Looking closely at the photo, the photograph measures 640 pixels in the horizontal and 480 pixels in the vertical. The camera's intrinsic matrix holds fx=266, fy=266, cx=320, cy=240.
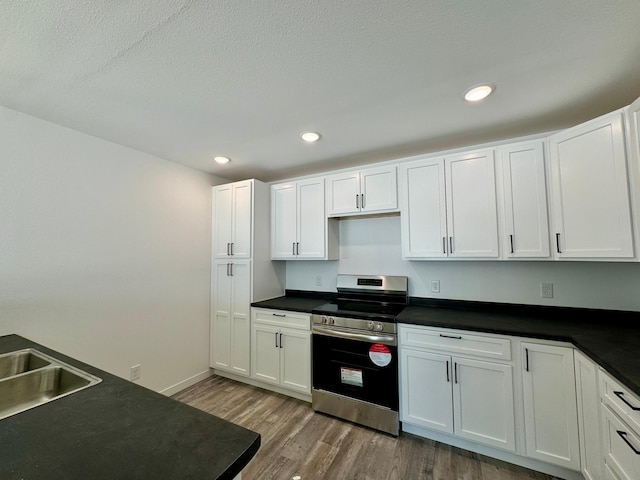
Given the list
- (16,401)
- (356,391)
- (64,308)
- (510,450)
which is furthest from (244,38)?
(510,450)

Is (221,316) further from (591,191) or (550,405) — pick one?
(591,191)

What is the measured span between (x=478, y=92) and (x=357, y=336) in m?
1.97

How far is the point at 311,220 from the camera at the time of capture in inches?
116

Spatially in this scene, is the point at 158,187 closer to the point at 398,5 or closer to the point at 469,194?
the point at 398,5

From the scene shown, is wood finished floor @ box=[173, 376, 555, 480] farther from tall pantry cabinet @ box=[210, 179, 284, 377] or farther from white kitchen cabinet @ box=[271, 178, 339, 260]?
white kitchen cabinet @ box=[271, 178, 339, 260]

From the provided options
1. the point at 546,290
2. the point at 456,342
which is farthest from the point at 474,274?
the point at 456,342

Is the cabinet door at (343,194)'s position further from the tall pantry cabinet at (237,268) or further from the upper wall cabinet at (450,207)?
the tall pantry cabinet at (237,268)

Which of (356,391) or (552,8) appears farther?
(356,391)

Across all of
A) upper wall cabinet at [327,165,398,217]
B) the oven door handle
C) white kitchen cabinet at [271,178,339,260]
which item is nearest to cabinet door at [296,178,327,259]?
white kitchen cabinet at [271,178,339,260]

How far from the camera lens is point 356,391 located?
7.50 feet

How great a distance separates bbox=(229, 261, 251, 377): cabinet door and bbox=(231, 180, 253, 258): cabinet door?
147 millimetres

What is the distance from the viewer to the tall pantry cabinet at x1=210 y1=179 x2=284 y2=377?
296 cm

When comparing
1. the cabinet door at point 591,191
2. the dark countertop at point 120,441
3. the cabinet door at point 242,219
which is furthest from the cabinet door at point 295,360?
the cabinet door at point 591,191

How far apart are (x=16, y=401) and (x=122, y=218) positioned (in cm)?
159
